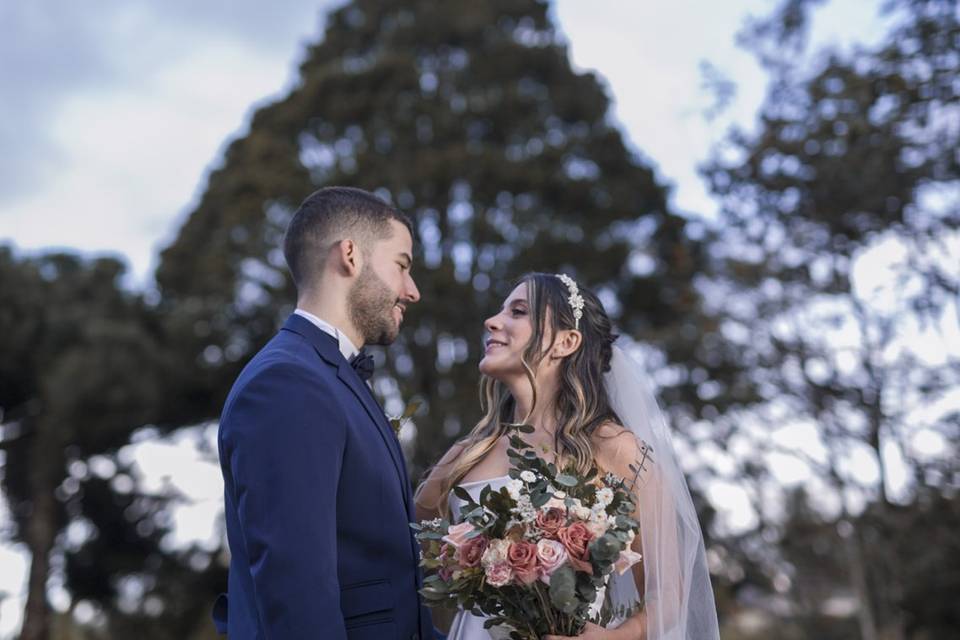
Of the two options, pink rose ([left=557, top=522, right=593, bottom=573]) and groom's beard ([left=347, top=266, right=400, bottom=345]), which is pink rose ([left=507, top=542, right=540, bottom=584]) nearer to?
pink rose ([left=557, top=522, right=593, bottom=573])

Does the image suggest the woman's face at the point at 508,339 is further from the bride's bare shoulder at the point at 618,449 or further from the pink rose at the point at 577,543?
the pink rose at the point at 577,543

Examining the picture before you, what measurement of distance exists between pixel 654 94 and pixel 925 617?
29.0ft

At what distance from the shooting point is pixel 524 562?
319 centimetres

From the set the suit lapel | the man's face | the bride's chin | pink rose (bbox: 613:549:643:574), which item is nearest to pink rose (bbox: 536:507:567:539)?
pink rose (bbox: 613:549:643:574)

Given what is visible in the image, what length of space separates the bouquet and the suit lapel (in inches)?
11.0

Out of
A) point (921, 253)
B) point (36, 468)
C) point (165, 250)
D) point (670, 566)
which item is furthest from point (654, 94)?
point (670, 566)

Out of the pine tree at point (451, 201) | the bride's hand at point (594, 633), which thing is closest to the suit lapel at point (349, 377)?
the bride's hand at point (594, 633)

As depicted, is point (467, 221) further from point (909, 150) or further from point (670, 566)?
point (670, 566)

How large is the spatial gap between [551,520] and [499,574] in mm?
226

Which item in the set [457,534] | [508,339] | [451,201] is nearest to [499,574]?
[457,534]

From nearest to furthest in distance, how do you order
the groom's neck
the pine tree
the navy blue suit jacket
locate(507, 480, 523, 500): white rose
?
the navy blue suit jacket < locate(507, 480, 523, 500): white rose < the groom's neck < the pine tree

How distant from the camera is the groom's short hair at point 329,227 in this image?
3.64m

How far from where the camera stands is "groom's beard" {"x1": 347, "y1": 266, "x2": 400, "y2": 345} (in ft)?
11.9

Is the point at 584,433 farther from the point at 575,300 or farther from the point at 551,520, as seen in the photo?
the point at 551,520
